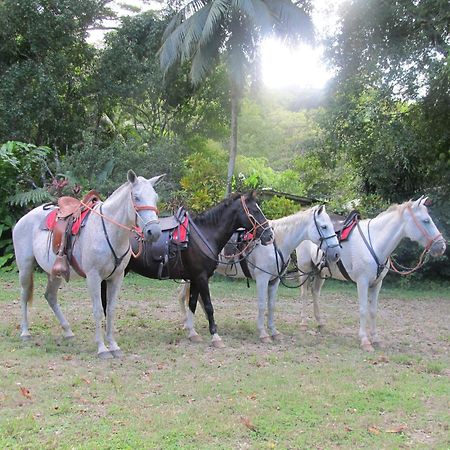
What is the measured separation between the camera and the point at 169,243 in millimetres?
7066

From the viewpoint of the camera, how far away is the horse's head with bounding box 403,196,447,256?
702 centimetres

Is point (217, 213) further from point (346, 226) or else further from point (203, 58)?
point (203, 58)

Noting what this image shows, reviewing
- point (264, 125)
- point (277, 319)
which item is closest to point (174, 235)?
point (277, 319)

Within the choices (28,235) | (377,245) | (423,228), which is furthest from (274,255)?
(28,235)

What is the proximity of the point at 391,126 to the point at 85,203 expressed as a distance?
Result: 8.81 meters

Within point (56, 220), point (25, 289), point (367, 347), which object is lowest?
point (367, 347)

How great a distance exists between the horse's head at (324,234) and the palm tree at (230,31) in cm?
822

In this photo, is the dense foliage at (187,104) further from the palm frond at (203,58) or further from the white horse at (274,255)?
the white horse at (274,255)

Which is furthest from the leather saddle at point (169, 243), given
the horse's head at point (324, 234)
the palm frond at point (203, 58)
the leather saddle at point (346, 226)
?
the palm frond at point (203, 58)

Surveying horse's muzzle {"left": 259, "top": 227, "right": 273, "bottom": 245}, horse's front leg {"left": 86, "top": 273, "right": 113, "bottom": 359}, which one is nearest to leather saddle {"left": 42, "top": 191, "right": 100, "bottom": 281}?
horse's front leg {"left": 86, "top": 273, "right": 113, "bottom": 359}

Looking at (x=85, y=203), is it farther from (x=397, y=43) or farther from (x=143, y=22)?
(x=143, y=22)

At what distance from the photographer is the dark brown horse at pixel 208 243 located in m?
7.02

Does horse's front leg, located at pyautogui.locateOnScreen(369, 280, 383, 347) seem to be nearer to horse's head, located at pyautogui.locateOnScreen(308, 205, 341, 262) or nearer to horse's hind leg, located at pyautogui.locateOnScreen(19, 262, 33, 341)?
horse's head, located at pyautogui.locateOnScreen(308, 205, 341, 262)

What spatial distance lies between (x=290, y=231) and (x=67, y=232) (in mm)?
2935
